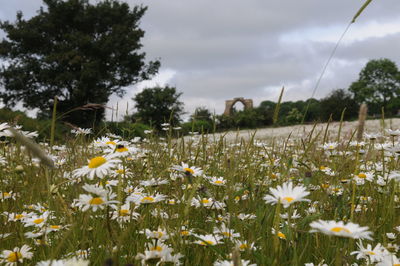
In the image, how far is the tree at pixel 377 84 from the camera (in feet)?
181

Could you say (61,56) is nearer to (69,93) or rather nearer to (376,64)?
(69,93)

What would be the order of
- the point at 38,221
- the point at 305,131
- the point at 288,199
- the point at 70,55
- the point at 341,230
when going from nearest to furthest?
the point at 341,230 < the point at 288,199 < the point at 38,221 < the point at 305,131 < the point at 70,55

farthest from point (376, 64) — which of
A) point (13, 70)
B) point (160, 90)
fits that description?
point (13, 70)

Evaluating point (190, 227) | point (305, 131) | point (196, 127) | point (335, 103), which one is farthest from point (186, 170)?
point (335, 103)

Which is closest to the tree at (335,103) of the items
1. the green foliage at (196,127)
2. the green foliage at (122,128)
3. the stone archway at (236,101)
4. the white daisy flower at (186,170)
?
the stone archway at (236,101)

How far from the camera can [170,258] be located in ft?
4.17

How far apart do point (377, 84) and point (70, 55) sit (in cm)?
4463

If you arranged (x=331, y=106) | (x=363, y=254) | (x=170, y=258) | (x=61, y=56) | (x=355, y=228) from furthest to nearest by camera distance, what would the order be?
(x=331, y=106)
(x=61, y=56)
(x=363, y=254)
(x=170, y=258)
(x=355, y=228)

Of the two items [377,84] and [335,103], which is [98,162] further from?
[377,84]

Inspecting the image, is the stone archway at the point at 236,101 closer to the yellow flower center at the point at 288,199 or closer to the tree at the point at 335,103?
the tree at the point at 335,103

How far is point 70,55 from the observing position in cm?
3106

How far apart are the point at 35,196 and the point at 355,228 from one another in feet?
8.36

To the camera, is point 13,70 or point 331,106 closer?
point 13,70

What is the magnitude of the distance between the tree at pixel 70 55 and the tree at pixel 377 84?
116 feet
